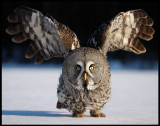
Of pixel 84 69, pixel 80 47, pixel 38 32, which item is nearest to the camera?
pixel 84 69

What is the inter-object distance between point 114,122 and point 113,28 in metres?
1.82

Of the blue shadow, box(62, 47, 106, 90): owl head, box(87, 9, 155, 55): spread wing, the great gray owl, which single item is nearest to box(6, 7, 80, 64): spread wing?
the great gray owl

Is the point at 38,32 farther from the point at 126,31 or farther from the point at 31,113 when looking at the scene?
the point at 126,31

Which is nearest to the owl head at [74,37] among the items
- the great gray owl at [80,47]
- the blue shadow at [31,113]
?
the great gray owl at [80,47]

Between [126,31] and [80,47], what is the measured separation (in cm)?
139

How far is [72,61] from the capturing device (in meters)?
4.58

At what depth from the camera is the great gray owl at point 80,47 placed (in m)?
4.56

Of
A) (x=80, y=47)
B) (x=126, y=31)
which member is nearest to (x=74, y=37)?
(x=80, y=47)

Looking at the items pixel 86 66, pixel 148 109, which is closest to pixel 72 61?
pixel 86 66

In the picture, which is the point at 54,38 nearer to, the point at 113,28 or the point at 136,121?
the point at 113,28

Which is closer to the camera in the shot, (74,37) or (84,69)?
(84,69)

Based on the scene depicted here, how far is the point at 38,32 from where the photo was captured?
5809 millimetres

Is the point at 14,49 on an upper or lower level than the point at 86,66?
upper

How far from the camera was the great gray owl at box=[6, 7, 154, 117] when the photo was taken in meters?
4.56
